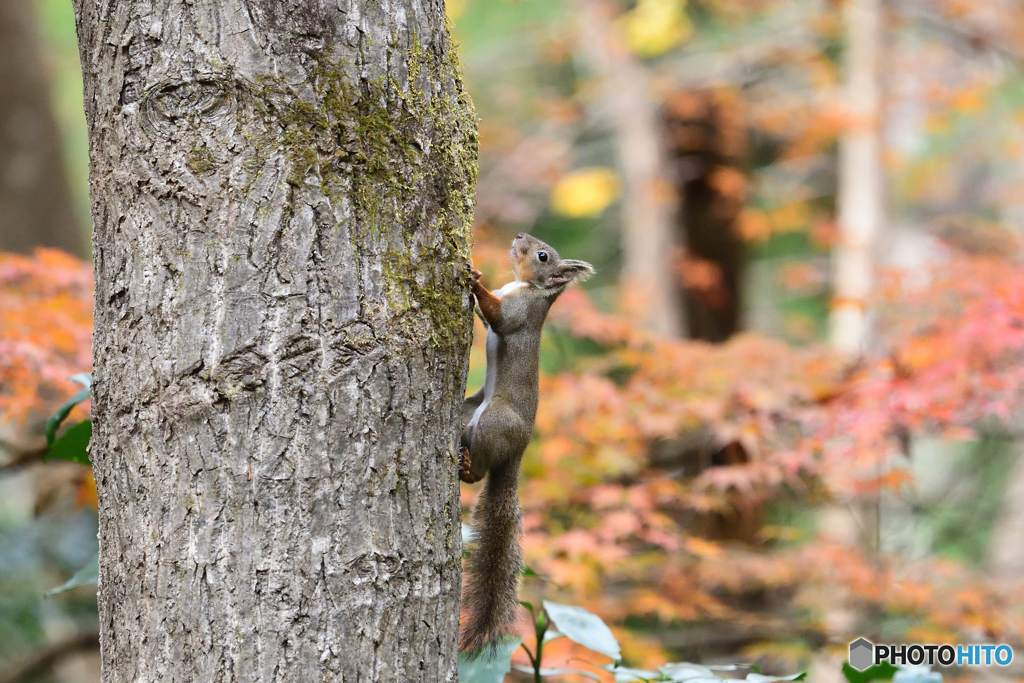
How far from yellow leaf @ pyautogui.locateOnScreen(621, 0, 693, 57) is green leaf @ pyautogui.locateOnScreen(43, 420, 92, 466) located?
5873mm

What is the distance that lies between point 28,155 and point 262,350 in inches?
172

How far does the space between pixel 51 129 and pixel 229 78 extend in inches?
169

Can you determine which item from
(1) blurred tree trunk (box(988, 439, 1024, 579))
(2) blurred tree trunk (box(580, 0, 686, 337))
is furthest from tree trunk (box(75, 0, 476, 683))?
(1) blurred tree trunk (box(988, 439, 1024, 579))

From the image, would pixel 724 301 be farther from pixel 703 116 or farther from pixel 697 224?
pixel 703 116

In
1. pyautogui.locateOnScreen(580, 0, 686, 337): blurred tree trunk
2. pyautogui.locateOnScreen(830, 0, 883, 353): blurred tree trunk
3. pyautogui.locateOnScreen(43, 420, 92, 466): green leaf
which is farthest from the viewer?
pyautogui.locateOnScreen(580, 0, 686, 337): blurred tree trunk

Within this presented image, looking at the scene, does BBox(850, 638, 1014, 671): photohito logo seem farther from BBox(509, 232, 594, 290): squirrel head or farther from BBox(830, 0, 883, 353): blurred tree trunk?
BBox(830, 0, 883, 353): blurred tree trunk

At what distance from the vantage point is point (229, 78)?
145 cm

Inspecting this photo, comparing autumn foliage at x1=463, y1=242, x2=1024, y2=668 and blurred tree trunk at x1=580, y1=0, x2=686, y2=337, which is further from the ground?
blurred tree trunk at x1=580, y1=0, x2=686, y2=337

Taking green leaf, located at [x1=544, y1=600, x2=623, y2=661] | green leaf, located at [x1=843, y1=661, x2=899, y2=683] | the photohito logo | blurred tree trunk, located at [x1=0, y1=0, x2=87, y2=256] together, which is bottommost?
the photohito logo

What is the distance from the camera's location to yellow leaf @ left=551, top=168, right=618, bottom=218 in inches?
321

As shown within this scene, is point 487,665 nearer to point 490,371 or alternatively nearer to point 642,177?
point 490,371

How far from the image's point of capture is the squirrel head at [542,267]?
108 inches

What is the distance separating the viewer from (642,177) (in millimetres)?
6746

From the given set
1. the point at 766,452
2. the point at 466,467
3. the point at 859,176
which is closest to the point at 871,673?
the point at 466,467
